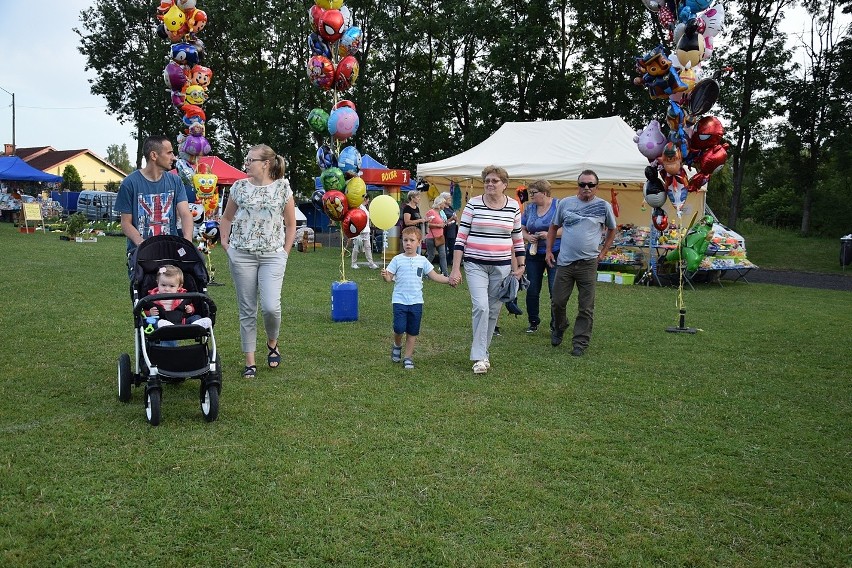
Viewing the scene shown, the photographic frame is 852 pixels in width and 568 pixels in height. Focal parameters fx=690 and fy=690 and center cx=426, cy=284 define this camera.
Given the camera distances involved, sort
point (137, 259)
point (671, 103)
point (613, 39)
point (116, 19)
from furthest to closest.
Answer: point (116, 19) < point (613, 39) < point (671, 103) < point (137, 259)

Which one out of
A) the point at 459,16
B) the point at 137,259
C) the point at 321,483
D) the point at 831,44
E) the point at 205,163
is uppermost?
the point at 459,16

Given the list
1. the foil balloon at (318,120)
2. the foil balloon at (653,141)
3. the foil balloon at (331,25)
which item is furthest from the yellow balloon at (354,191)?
the foil balloon at (653,141)

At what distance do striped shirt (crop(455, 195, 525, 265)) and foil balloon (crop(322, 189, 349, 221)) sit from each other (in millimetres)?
3022

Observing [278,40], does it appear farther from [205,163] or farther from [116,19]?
[205,163]

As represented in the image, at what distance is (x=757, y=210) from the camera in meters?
34.6

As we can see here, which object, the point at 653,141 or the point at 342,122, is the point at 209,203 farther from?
the point at 653,141

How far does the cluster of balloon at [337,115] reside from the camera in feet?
28.4

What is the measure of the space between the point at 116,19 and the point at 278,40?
9.89 meters

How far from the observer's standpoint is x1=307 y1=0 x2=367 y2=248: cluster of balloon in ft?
28.4

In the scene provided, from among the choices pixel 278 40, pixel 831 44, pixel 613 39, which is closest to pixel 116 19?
pixel 278 40

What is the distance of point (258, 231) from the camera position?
5.55 meters

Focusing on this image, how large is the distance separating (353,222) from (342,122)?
1.30m

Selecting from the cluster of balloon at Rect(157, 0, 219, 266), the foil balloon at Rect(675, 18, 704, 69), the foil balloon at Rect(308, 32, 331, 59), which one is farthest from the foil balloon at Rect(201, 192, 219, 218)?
the foil balloon at Rect(675, 18, 704, 69)

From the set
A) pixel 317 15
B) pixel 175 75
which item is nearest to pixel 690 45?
pixel 317 15
